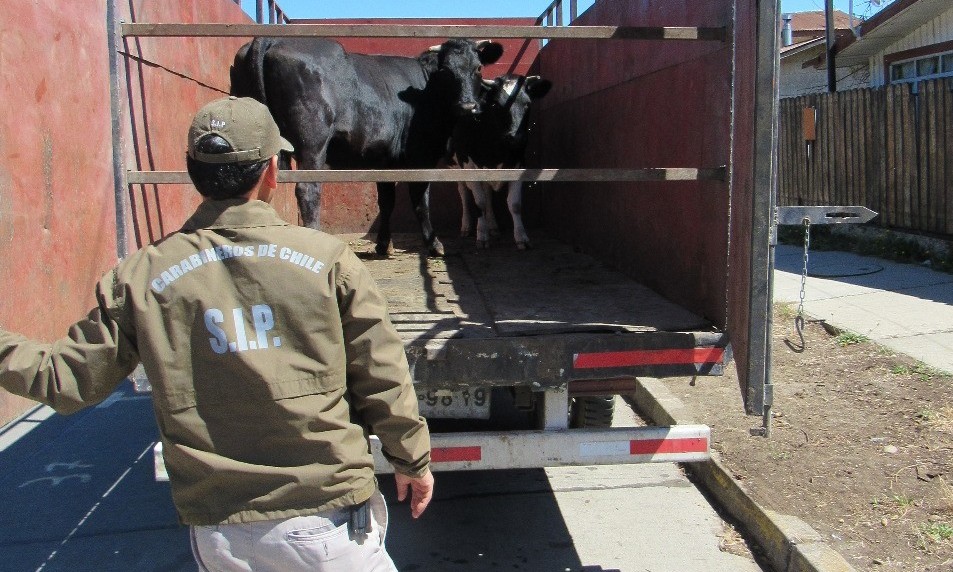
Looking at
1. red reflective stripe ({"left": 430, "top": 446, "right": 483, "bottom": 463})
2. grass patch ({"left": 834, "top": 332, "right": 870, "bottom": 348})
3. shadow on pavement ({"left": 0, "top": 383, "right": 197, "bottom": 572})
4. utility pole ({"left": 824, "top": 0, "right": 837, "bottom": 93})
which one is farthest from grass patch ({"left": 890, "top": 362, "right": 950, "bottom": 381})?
utility pole ({"left": 824, "top": 0, "right": 837, "bottom": 93})

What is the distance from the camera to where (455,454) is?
3.38m

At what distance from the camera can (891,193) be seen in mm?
11438

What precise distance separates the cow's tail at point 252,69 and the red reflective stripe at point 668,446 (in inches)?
120

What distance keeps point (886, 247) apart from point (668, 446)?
8.40m

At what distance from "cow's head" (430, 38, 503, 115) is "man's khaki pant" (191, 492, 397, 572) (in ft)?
16.2

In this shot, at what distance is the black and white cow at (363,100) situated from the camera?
5.21m

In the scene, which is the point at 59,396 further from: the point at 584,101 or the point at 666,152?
the point at 584,101

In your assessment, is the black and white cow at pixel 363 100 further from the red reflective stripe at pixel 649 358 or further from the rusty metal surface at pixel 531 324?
the red reflective stripe at pixel 649 358

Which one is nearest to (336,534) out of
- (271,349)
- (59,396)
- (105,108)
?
(271,349)

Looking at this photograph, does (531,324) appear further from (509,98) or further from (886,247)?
(886,247)

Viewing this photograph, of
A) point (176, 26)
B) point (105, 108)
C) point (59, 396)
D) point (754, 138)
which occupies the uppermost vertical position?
point (176, 26)

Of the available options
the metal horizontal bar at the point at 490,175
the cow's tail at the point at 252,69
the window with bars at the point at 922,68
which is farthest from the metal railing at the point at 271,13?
the window with bars at the point at 922,68

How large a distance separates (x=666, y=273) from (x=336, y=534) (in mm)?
2833

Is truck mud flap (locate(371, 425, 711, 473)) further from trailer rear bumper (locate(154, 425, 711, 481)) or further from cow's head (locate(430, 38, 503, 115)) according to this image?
cow's head (locate(430, 38, 503, 115))
